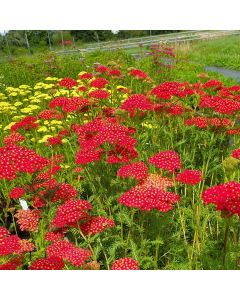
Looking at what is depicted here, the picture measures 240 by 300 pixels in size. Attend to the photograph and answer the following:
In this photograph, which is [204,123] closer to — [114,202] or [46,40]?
[114,202]

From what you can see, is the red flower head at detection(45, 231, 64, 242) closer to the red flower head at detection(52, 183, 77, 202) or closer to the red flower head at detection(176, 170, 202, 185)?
the red flower head at detection(52, 183, 77, 202)

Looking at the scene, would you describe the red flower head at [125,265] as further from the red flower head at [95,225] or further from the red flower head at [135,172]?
the red flower head at [135,172]

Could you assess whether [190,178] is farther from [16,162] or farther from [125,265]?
[16,162]

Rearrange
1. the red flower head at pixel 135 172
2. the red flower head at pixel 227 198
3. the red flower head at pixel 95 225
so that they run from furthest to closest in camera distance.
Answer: the red flower head at pixel 135 172, the red flower head at pixel 95 225, the red flower head at pixel 227 198

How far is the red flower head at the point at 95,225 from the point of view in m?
1.32

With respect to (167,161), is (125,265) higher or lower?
lower

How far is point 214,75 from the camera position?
4.97 meters

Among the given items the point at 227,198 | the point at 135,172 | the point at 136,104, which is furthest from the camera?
the point at 136,104

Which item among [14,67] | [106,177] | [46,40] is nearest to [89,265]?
[106,177]

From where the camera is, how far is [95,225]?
4.35 feet

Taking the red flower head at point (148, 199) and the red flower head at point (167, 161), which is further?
the red flower head at point (167, 161)

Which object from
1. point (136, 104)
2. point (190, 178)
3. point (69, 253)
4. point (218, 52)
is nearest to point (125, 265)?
point (69, 253)

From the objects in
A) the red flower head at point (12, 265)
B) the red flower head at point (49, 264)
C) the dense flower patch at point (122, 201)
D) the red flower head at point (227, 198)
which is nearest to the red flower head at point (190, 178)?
the dense flower patch at point (122, 201)
